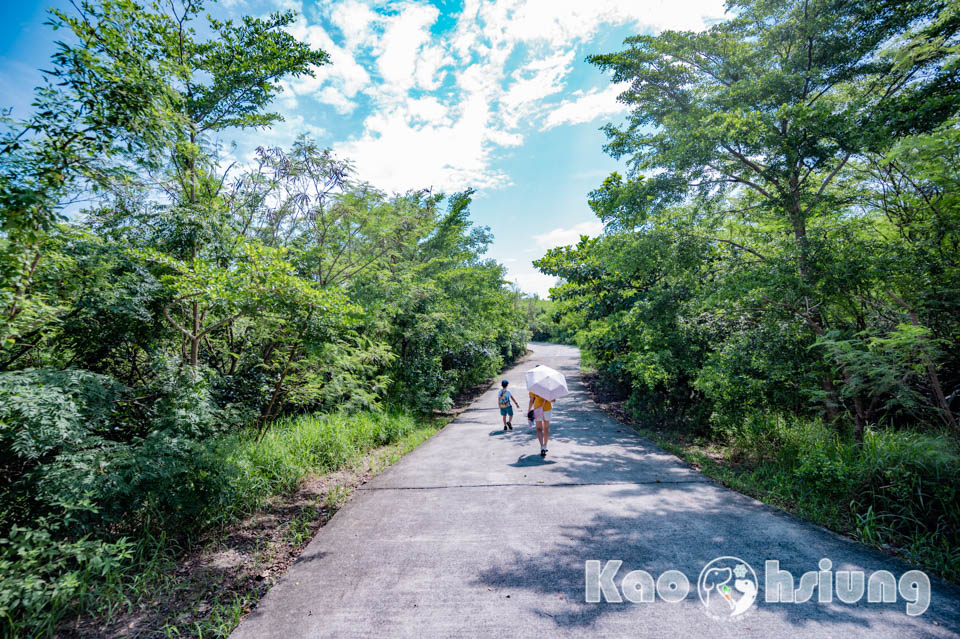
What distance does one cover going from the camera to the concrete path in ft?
8.85

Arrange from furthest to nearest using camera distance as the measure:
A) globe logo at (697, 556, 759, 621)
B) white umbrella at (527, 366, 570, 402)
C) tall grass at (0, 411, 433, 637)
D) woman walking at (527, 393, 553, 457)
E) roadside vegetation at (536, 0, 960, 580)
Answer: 1. woman walking at (527, 393, 553, 457)
2. white umbrella at (527, 366, 570, 402)
3. roadside vegetation at (536, 0, 960, 580)
4. globe logo at (697, 556, 759, 621)
5. tall grass at (0, 411, 433, 637)

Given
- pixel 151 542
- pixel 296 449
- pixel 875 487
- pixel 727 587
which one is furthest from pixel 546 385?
pixel 151 542

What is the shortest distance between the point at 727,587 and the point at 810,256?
4.85 m

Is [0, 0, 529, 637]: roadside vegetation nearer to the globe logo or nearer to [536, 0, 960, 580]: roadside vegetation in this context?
the globe logo

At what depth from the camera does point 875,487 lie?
13.3ft

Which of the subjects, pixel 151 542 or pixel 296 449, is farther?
pixel 296 449

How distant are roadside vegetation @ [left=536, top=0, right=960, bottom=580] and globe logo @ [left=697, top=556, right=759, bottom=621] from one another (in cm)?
166

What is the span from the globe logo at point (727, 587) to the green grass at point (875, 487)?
5.36 ft

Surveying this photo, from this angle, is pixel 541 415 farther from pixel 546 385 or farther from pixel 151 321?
pixel 151 321

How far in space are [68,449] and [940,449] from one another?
893cm

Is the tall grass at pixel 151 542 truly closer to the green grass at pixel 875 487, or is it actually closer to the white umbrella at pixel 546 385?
the white umbrella at pixel 546 385

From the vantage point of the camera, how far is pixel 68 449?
3213mm

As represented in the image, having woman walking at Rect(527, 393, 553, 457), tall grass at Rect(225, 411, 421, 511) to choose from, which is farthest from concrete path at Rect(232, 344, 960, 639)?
tall grass at Rect(225, 411, 421, 511)

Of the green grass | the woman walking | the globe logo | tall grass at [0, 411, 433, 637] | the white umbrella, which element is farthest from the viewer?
the woman walking
